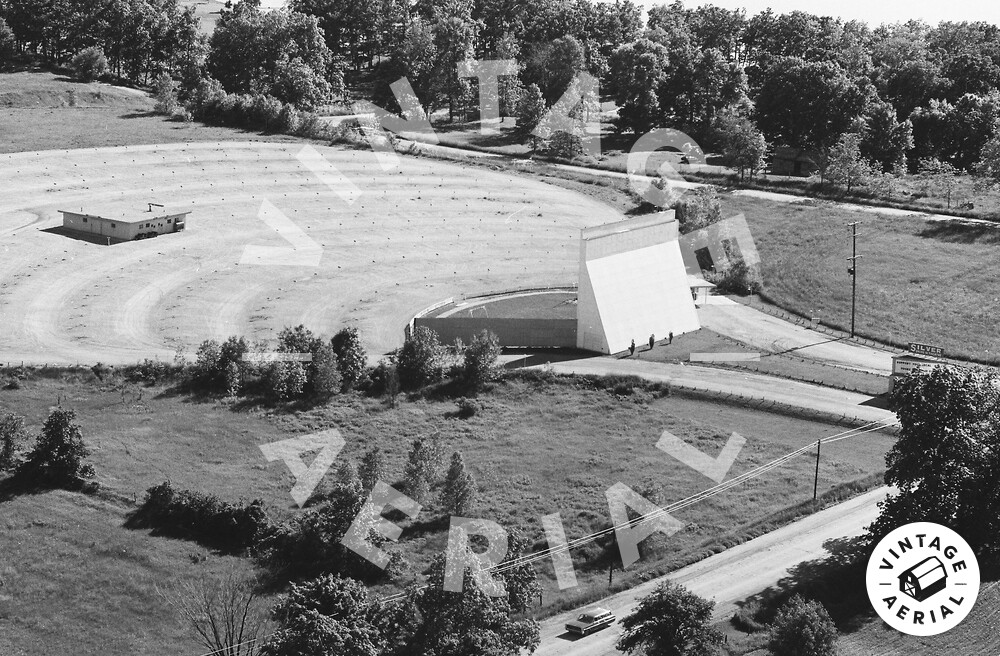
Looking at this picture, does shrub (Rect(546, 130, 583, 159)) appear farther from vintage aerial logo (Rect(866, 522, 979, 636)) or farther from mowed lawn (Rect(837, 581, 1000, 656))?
mowed lawn (Rect(837, 581, 1000, 656))

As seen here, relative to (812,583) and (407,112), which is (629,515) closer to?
(812,583)

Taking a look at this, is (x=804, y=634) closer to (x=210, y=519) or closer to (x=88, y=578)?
(x=210, y=519)

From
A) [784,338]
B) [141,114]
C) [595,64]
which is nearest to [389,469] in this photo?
[784,338]

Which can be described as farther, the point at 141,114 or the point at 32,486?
the point at 141,114

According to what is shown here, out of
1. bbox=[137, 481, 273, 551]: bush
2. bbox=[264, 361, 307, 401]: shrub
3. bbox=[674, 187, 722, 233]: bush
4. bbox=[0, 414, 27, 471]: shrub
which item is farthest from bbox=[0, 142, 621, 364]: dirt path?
bbox=[137, 481, 273, 551]: bush

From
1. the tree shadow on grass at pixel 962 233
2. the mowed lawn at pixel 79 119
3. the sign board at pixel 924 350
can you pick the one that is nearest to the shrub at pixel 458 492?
the sign board at pixel 924 350
